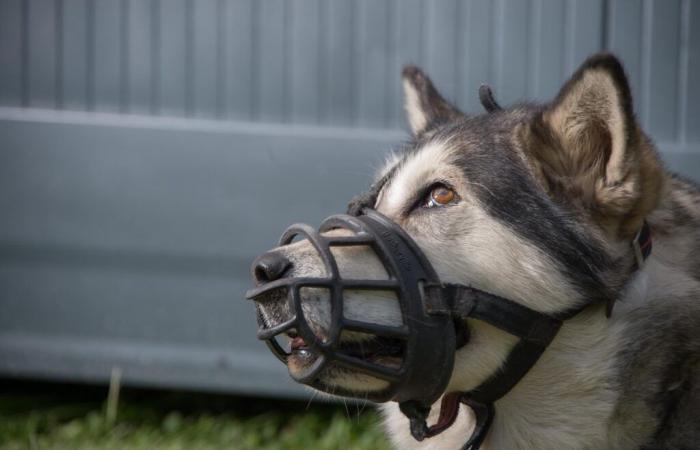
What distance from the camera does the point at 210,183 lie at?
5098mm

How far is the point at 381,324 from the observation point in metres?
2.82

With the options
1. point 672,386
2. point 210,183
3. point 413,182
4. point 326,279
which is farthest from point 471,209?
point 210,183

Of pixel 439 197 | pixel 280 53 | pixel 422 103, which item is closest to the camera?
pixel 439 197

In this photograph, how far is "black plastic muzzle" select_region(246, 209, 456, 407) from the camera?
2754mm

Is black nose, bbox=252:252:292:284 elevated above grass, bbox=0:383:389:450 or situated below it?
above

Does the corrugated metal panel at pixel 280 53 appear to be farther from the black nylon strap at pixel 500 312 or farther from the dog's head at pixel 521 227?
the black nylon strap at pixel 500 312

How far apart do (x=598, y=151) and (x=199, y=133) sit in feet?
8.38

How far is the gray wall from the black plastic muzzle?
217 cm

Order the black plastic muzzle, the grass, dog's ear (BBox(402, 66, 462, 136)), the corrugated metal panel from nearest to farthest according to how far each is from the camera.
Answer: the black plastic muzzle
dog's ear (BBox(402, 66, 462, 136))
the corrugated metal panel
the grass

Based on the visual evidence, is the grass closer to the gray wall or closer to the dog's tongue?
the gray wall

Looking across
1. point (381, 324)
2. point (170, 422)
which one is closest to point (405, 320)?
point (381, 324)

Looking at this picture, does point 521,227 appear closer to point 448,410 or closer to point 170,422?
point 448,410

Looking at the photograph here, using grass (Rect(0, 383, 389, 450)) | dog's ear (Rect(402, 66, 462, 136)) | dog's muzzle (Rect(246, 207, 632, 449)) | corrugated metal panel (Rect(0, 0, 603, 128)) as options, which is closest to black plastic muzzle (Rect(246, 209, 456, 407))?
dog's muzzle (Rect(246, 207, 632, 449))

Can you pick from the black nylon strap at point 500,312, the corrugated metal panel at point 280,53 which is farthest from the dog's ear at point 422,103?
the corrugated metal panel at point 280,53
